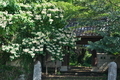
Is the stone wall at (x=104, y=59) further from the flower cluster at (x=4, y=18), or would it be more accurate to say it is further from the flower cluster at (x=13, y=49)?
the flower cluster at (x=4, y=18)

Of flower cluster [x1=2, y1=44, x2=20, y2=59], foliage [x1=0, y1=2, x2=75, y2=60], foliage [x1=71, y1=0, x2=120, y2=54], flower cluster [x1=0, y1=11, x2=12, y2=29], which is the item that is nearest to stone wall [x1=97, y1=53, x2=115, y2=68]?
foliage [x1=71, y1=0, x2=120, y2=54]

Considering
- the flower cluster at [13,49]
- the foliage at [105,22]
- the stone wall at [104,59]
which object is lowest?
the stone wall at [104,59]

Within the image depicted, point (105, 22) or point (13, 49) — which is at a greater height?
point (105, 22)

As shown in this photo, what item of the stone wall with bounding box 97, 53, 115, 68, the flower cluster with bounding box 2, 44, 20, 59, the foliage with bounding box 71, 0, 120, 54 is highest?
the foliage with bounding box 71, 0, 120, 54

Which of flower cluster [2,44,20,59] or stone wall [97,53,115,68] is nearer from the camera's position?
flower cluster [2,44,20,59]

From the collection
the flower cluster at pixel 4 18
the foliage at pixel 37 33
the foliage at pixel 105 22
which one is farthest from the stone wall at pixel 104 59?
the flower cluster at pixel 4 18

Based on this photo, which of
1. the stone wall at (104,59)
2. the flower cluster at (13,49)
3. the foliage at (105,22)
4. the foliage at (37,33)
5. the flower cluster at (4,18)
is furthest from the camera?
the stone wall at (104,59)

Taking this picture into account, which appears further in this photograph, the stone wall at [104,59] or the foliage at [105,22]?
the stone wall at [104,59]

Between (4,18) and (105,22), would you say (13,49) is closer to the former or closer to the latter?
(4,18)

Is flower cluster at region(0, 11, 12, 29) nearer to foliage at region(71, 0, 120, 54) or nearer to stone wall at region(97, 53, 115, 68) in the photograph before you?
foliage at region(71, 0, 120, 54)

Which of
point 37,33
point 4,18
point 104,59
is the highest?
point 4,18

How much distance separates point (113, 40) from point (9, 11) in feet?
15.1

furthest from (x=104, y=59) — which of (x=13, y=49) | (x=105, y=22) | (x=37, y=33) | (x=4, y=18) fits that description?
(x=4, y=18)

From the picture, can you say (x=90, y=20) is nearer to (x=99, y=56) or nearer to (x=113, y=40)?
(x=113, y=40)
